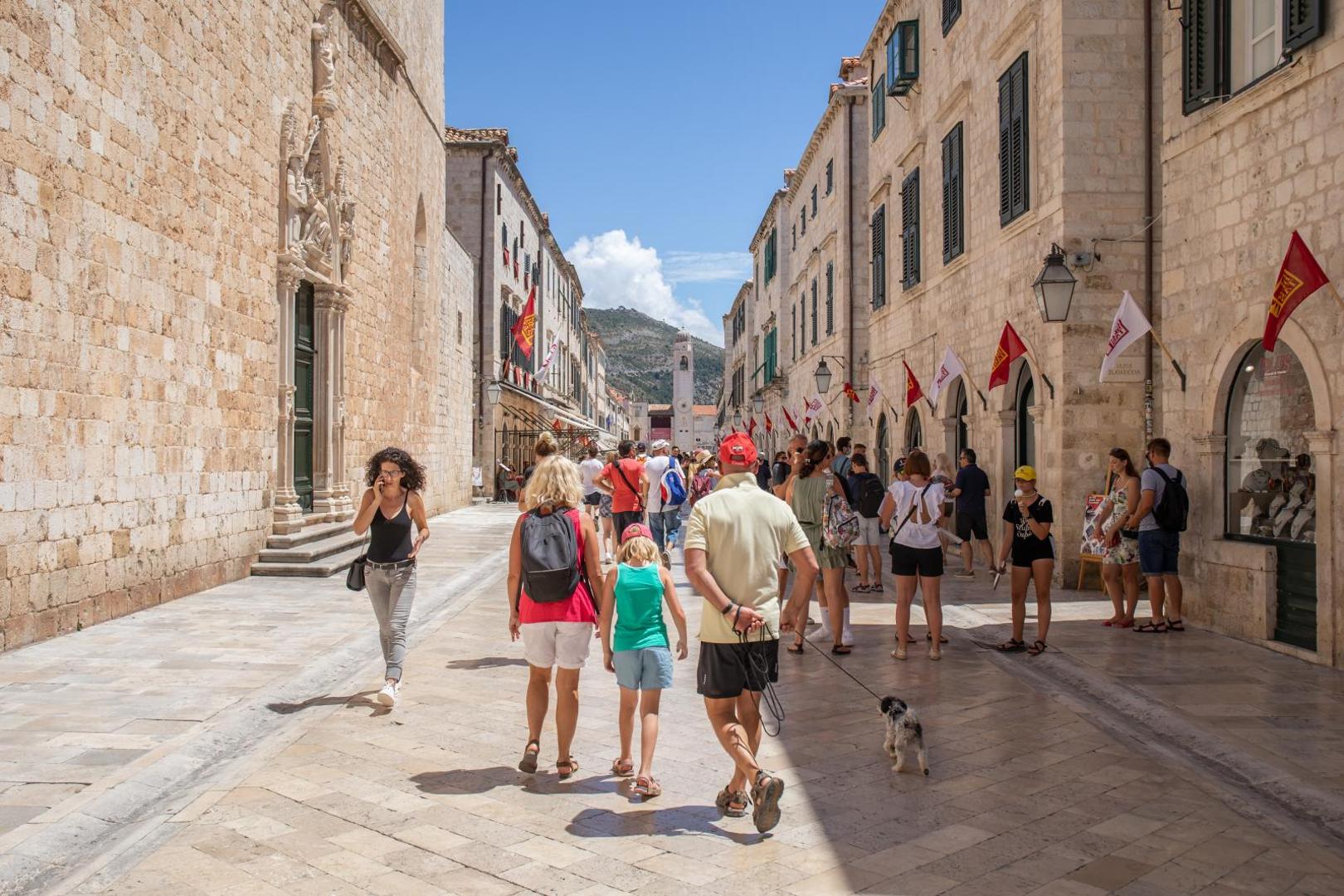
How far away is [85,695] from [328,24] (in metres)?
11.6

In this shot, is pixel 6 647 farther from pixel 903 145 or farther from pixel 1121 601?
pixel 903 145

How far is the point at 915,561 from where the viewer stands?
27.2 ft

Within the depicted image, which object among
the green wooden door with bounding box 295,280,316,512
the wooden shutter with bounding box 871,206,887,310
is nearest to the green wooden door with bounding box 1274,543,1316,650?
the green wooden door with bounding box 295,280,316,512

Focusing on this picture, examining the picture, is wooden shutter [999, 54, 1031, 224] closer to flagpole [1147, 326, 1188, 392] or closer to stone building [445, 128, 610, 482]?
flagpole [1147, 326, 1188, 392]

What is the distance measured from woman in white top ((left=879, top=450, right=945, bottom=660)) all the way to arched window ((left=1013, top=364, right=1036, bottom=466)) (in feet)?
18.5

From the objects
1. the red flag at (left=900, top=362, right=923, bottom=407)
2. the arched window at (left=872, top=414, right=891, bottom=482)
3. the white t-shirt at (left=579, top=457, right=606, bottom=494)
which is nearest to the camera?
the white t-shirt at (left=579, top=457, right=606, bottom=494)

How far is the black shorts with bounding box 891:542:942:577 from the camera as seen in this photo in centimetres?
816

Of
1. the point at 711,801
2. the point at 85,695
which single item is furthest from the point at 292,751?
the point at 711,801

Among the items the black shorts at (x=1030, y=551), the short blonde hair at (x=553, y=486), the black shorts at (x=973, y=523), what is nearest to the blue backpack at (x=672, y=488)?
the black shorts at (x=973, y=523)

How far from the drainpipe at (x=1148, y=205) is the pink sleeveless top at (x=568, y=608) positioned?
29.1 ft

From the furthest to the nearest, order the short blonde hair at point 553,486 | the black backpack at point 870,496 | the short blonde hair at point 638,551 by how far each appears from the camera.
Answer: the black backpack at point 870,496
the short blonde hair at point 553,486
the short blonde hair at point 638,551

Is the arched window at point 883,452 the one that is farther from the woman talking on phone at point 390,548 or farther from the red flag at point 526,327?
the woman talking on phone at point 390,548

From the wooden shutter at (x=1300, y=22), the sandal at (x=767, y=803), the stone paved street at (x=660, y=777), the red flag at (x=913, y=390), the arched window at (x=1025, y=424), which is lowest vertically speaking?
the stone paved street at (x=660, y=777)

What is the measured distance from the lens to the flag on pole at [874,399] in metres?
20.9
